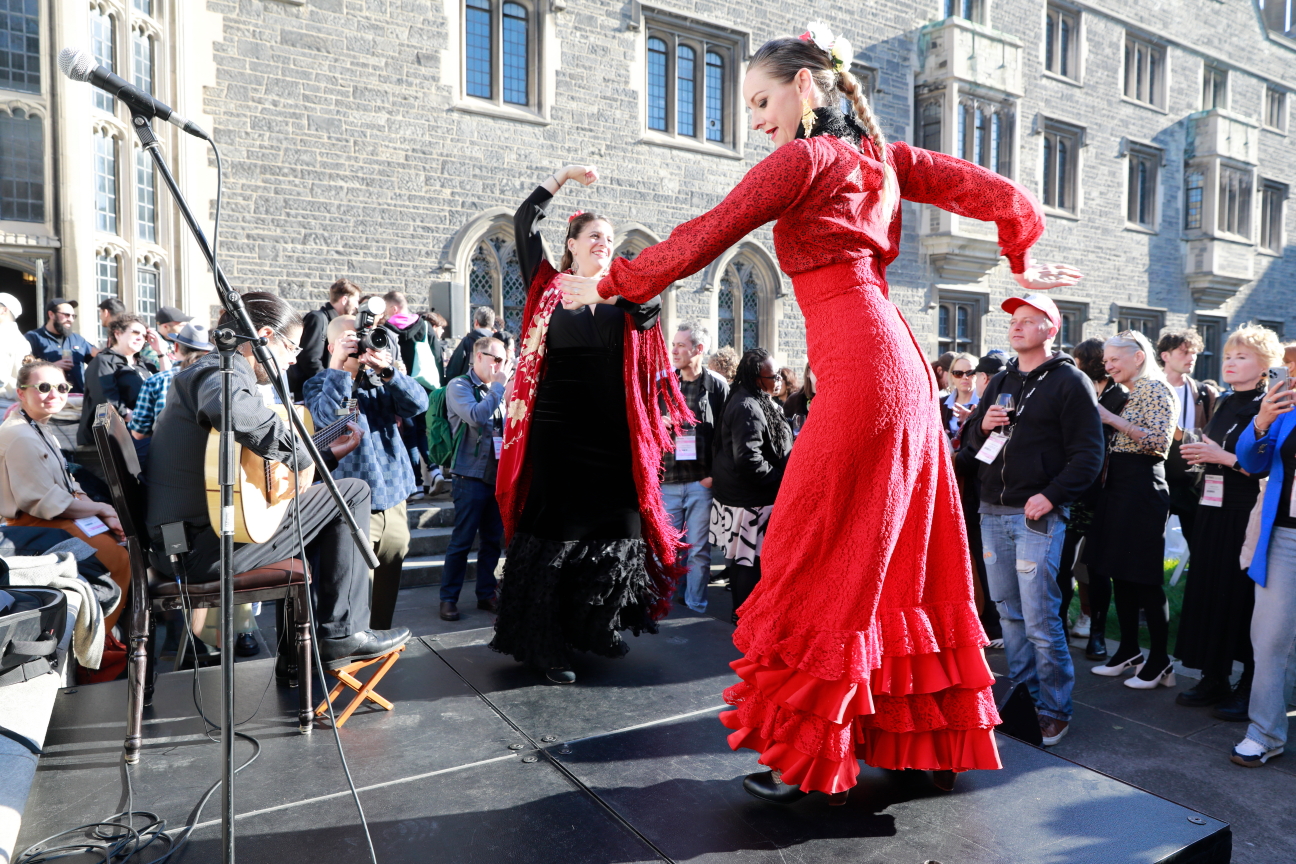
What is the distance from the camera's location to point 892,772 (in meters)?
2.42

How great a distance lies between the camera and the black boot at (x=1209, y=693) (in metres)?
4.04

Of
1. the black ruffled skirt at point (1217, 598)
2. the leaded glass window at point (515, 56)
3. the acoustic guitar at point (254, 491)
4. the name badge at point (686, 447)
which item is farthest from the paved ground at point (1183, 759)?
the leaded glass window at point (515, 56)

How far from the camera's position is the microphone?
1859 millimetres

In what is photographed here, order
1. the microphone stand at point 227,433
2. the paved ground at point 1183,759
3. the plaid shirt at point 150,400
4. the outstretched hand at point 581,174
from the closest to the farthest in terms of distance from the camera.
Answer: the microphone stand at point 227,433 → the paved ground at point 1183,759 → the outstretched hand at point 581,174 → the plaid shirt at point 150,400

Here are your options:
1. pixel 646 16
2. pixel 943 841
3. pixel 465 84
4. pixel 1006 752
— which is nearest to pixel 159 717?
pixel 943 841

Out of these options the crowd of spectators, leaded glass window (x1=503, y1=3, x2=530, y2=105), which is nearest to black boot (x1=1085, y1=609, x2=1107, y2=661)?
the crowd of spectators

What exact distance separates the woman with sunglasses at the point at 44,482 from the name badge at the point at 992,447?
4.14 metres

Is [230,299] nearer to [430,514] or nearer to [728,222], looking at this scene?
[728,222]

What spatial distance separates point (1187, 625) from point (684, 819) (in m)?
3.15

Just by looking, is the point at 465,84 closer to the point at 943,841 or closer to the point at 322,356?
the point at 322,356

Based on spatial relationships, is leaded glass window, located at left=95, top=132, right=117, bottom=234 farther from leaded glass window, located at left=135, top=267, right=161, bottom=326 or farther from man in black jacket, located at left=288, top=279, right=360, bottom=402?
man in black jacket, located at left=288, top=279, right=360, bottom=402

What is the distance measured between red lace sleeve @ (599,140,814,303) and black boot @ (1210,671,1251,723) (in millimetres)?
3490

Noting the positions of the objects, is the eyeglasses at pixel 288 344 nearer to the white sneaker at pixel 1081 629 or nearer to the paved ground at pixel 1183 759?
the paved ground at pixel 1183 759

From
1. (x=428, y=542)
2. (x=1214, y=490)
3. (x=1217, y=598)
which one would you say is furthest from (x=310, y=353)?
(x=1217, y=598)
